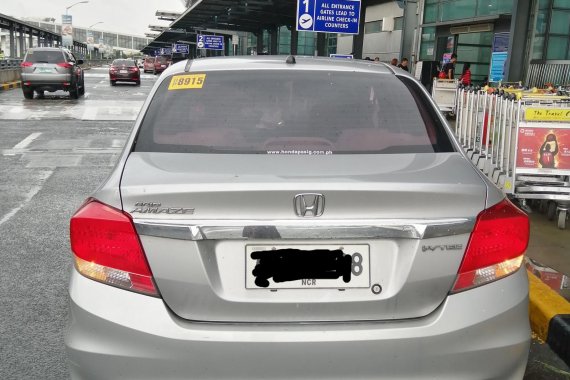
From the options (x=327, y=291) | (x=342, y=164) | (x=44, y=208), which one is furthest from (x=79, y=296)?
(x=44, y=208)

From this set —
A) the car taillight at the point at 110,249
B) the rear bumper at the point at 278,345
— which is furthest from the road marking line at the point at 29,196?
the rear bumper at the point at 278,345

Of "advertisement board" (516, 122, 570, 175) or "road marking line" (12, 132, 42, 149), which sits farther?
"road marking line" (12, 132, 42, 149)

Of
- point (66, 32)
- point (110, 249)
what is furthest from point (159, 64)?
point (110, 249)

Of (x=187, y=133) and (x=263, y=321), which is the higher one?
(x=187, y=133)

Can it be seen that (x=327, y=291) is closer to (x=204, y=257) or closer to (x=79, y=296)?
(x=204, y=257)

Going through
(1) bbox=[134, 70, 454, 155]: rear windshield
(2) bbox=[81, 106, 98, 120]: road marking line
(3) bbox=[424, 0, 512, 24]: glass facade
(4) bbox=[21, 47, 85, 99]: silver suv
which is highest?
(3) bbox=[424, 0, 512, 24]: glass facade

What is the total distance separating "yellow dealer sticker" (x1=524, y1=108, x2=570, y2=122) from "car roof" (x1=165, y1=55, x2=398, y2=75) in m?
3.24

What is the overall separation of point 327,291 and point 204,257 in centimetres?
43

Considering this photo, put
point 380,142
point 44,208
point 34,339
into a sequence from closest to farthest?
point 380,142, point 34,339, point 44,208

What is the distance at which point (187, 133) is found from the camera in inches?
104

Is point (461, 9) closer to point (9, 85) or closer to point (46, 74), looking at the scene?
point (46, 74)

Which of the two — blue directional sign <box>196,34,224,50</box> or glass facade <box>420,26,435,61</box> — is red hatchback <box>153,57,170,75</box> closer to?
blue directional sign <box>196,34,224,50</box>

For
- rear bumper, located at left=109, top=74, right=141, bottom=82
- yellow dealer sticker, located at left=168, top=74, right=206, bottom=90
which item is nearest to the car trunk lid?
yellow dealer sticker, located at left=168, top=74, right=206, bottom=90

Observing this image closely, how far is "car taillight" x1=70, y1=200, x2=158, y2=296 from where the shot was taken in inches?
79.3
